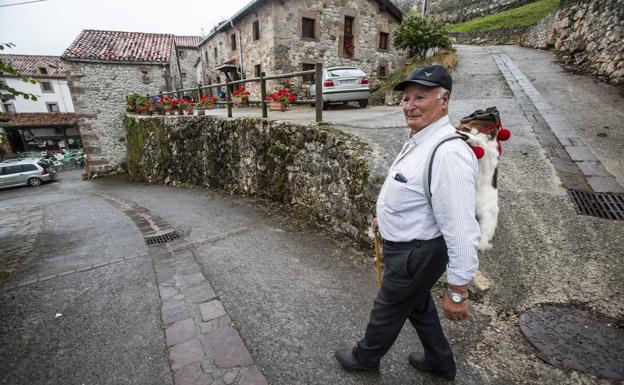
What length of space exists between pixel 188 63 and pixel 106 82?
69.7 feet

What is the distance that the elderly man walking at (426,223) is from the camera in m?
1.47

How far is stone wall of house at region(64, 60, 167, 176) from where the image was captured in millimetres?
16766

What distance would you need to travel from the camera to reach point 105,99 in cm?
1753

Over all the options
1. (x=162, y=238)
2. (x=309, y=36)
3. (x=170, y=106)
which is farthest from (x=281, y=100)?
(x=309, y=36)

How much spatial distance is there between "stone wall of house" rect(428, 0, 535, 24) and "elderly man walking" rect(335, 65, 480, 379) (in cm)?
2949

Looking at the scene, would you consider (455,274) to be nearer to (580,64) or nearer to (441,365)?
(441,365)

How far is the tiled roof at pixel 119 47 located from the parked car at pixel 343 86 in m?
13.9

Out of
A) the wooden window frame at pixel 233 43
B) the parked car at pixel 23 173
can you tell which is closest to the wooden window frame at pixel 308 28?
the wooden window frame at pixel 233 43

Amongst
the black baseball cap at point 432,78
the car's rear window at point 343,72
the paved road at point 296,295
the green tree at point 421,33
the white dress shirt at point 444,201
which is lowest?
the paved road at point 296,295

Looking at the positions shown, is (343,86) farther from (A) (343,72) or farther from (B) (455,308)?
(B) (455,308)

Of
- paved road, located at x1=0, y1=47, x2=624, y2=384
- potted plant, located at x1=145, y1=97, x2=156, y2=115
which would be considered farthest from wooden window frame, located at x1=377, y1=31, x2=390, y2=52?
paved road, located at x1=0, y1=47, x2=624, y2=384

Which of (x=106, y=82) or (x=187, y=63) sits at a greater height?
(x=187, y=63)

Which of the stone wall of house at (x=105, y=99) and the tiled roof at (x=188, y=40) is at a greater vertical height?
the tiled roof at (x=188, y=40)

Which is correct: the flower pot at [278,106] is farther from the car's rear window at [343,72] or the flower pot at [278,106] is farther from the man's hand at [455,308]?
the man's hand at [455,308]
